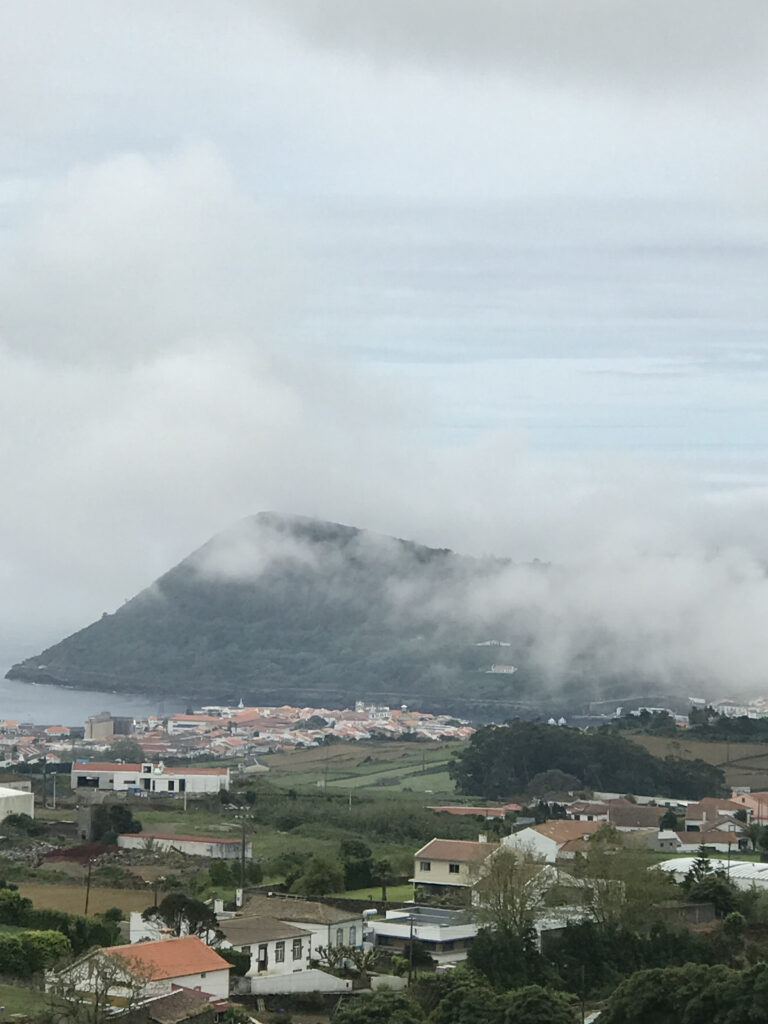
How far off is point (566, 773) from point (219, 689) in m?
87.9

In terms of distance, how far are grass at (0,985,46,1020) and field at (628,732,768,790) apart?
4670cm

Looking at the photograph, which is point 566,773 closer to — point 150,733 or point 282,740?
point 282,740

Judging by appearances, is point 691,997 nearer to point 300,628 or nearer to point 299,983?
point 299,983

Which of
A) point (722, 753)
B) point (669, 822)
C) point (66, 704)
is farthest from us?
point (66, 704)

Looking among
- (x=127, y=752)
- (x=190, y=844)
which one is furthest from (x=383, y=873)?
(x=127, y=752)

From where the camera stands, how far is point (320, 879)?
118 ft

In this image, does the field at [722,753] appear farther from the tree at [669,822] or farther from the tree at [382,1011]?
the tree at [382,1011]

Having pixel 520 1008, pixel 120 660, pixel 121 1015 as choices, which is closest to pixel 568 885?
pixel 520 1008

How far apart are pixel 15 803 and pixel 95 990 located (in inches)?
1006

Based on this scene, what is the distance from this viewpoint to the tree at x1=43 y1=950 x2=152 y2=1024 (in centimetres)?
2303

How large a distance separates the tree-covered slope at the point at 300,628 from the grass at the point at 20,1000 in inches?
4643

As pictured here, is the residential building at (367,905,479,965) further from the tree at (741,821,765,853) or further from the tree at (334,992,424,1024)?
the tree at (741,821,765,853)

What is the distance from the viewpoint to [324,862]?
36.9m

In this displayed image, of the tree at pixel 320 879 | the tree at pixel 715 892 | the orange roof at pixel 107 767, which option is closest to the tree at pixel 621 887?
the tree at pixel 715 892
